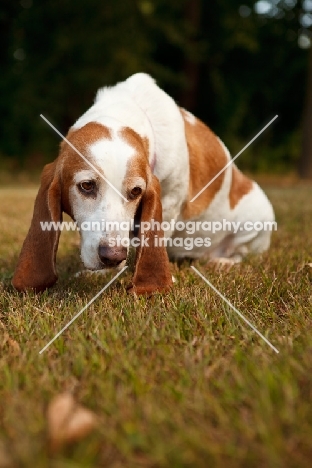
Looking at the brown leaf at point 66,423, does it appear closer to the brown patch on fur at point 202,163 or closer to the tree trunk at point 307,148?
the brown patch on fur at point 202,163

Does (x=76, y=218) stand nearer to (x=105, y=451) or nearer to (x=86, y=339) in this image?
(x=86, y=339)

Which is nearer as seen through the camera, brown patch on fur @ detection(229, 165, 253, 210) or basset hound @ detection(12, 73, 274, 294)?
basset hound @ detection(12, 73, 274, 294)

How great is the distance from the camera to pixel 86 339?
209 cm

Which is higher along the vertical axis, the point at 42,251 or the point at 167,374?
the point at 167,374

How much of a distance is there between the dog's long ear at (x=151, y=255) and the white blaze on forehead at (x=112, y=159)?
25 centimetres

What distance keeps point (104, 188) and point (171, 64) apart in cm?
1554

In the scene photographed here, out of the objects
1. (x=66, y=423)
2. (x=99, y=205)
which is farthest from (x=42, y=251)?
(x=66, y=423)

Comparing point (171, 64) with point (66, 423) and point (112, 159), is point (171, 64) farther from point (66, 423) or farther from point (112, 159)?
point (66, 423)

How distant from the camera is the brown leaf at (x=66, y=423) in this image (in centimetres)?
131

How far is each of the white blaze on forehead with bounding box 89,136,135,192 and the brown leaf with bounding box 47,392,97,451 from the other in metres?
1.41

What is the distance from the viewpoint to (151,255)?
9.58ft

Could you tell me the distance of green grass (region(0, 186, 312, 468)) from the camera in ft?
4.29

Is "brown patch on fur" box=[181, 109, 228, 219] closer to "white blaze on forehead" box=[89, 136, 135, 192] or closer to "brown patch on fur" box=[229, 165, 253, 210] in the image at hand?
"brown patch on fur" box=[229, 165, 253, 210]

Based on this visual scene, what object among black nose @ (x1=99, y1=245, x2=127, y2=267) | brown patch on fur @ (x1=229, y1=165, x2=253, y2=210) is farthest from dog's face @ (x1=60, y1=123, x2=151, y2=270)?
brown patch on fur @ (x1=229, y1=165, x2=253, y2=210)
